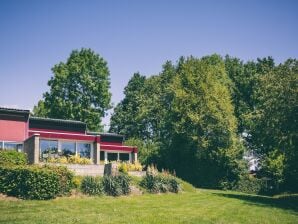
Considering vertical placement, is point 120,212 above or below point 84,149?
below

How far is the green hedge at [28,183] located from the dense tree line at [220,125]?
22.8 meters

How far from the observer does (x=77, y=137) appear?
115 ft

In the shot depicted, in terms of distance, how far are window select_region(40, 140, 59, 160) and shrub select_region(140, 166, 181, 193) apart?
920cm

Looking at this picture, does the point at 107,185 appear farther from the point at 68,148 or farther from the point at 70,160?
the point at 68,148

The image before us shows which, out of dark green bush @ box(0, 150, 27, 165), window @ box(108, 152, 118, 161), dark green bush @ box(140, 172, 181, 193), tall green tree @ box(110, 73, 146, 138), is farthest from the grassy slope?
tall green tree @ box(110, 73, 146, 138)

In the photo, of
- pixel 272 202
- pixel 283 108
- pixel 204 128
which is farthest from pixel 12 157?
pixel 204 128

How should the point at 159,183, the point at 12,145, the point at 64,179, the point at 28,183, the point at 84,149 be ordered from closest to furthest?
the point at 28,183, the point at 64,179, the point at 159,183, the point at 12,145, the point at 84,149

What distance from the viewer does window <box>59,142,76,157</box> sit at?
34372mm

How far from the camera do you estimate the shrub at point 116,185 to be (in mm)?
24703

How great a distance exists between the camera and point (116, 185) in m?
25.0

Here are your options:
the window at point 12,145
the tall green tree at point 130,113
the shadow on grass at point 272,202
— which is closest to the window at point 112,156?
the window at point 12,145

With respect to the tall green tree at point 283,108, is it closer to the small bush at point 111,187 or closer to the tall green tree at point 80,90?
the small bush at point 111,187

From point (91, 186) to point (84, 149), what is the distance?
39.7ft

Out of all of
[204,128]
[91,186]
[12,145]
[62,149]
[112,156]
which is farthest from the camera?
[204,128]
